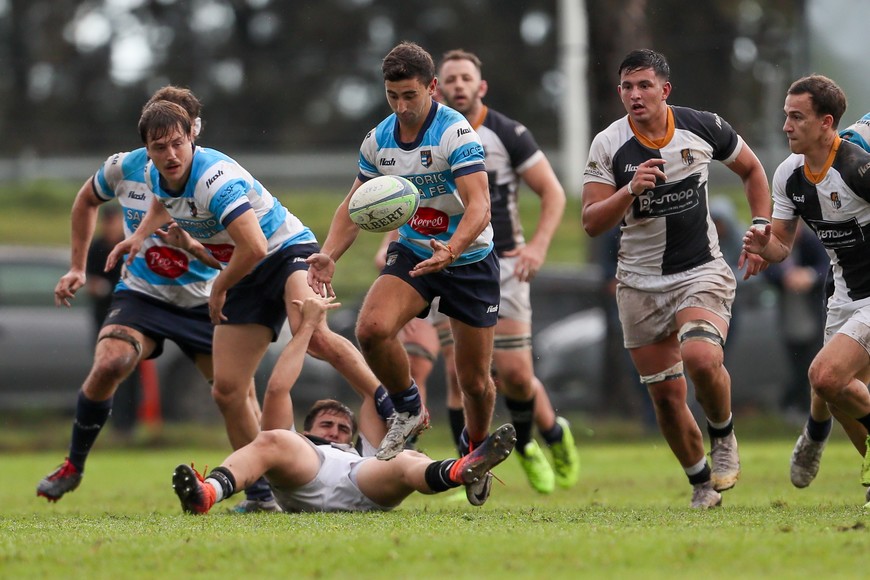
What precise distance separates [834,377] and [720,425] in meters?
0.95

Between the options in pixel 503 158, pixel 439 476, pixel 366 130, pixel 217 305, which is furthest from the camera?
pixel 366 130

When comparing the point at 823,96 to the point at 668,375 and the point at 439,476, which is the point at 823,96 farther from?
the point at 439,476

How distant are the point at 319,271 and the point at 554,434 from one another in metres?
3.33

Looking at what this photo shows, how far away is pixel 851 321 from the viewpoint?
23.7 ft

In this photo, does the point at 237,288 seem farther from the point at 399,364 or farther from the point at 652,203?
the point at 652,203

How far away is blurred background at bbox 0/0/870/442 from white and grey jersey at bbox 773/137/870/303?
20.4 ft

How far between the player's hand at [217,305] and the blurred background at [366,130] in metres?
5.21

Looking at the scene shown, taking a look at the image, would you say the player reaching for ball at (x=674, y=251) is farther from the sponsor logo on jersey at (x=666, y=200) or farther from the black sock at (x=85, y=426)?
the black sock at (x=85, y=426)

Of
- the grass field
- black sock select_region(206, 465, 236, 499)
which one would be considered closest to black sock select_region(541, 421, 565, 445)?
the grass field

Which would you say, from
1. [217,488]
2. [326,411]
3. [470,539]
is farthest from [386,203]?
[470,539]

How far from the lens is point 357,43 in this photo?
26.2 meters

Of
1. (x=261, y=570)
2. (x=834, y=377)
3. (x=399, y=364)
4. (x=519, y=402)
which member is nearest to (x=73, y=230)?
(x=399, y=364)

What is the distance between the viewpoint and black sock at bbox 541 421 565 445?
32.9 feet

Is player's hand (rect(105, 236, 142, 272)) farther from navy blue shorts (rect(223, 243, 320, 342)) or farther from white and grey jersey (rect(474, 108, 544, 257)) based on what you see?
white and grey jersey (rect(474, 108, 544, 257))
